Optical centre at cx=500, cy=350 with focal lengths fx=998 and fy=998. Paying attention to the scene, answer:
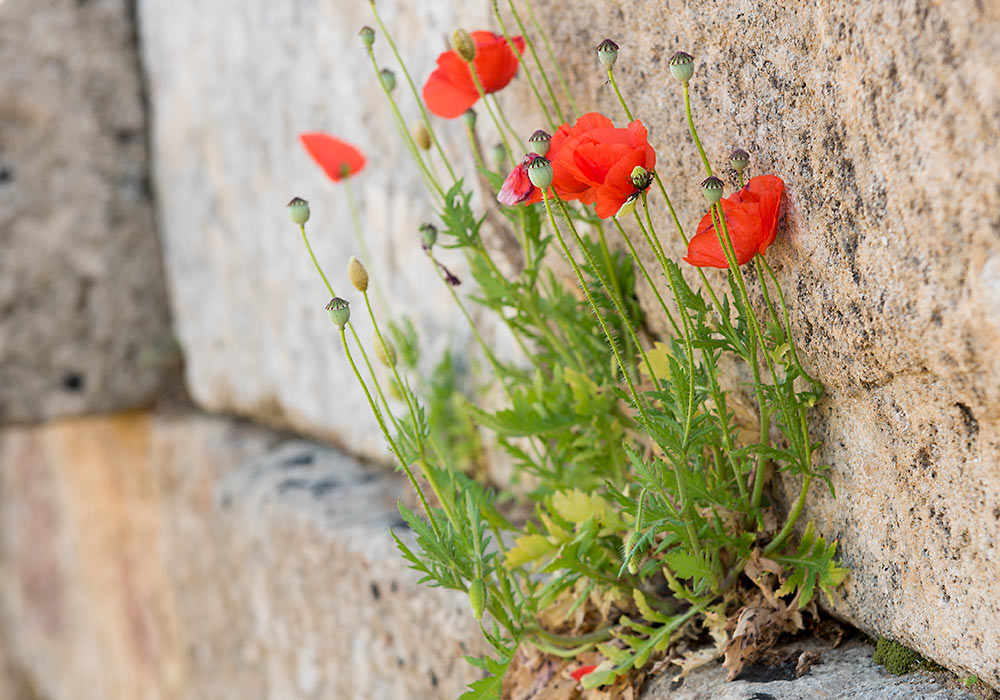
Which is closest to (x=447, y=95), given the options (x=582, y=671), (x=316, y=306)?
(x=582, y=671)

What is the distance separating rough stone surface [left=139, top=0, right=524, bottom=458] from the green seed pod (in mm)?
756

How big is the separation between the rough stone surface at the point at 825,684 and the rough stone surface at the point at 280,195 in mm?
849

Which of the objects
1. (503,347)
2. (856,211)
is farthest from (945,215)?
(503,347)

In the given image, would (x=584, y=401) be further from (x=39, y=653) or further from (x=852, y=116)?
(x=39, y=653)

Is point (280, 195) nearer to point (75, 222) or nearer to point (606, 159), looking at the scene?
point (75, 222)

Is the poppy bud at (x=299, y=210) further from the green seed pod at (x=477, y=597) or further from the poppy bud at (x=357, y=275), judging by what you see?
the green seed pod at (x=477, y=597)

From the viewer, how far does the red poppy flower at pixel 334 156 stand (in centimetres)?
155

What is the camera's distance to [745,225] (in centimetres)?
100

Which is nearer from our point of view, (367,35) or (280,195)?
(367,35)

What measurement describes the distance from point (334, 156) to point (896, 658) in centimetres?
106

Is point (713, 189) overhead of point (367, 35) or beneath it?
beneath

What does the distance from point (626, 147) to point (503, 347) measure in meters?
0.86

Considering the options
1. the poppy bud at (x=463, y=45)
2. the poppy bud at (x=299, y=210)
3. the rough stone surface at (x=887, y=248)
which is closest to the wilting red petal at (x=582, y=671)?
the rough stone surface at (x=887, y=248)

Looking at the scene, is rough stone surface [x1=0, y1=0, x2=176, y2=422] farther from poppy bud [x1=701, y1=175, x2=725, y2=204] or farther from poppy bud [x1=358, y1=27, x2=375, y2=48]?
poppy bud [x1=701, y1=175, x2=725, y2=204]
